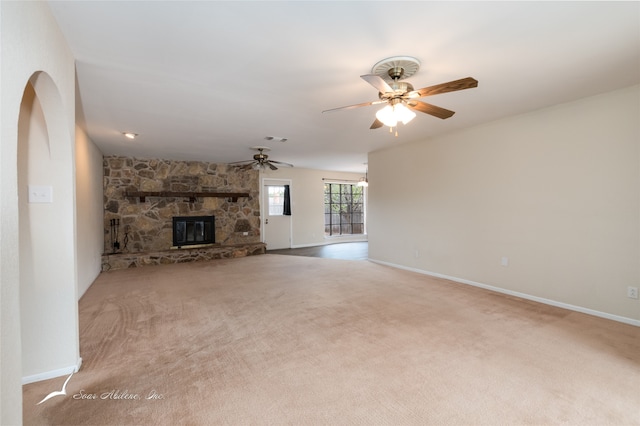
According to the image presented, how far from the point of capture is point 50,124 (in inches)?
79.6

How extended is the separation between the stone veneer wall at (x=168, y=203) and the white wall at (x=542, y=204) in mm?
4373

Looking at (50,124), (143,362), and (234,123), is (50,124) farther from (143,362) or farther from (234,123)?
(234,123)

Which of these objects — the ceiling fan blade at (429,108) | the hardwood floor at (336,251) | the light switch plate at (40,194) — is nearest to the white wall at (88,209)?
the light switch plate at (40,194)

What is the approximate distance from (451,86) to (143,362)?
314cm

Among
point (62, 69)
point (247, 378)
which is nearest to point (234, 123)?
point (62, 69)

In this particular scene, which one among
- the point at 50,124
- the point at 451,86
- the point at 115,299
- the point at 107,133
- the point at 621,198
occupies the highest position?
the point at 107,133

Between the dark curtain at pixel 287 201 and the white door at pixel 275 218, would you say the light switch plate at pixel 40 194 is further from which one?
the dark curtain at pixel 287 201

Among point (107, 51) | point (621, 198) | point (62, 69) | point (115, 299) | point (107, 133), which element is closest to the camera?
point (62, 69)

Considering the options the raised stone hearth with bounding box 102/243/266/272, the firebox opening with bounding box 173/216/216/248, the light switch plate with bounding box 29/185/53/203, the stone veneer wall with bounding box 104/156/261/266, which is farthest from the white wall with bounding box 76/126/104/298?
the light switch plate with bounding box 29/185/53/203

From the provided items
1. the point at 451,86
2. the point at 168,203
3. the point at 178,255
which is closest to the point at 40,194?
the point at 451,86

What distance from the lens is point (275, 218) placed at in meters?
8.43

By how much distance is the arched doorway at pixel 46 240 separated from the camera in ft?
6.60

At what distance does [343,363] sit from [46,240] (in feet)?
7.63

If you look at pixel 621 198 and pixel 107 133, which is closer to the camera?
pixel 621 198
